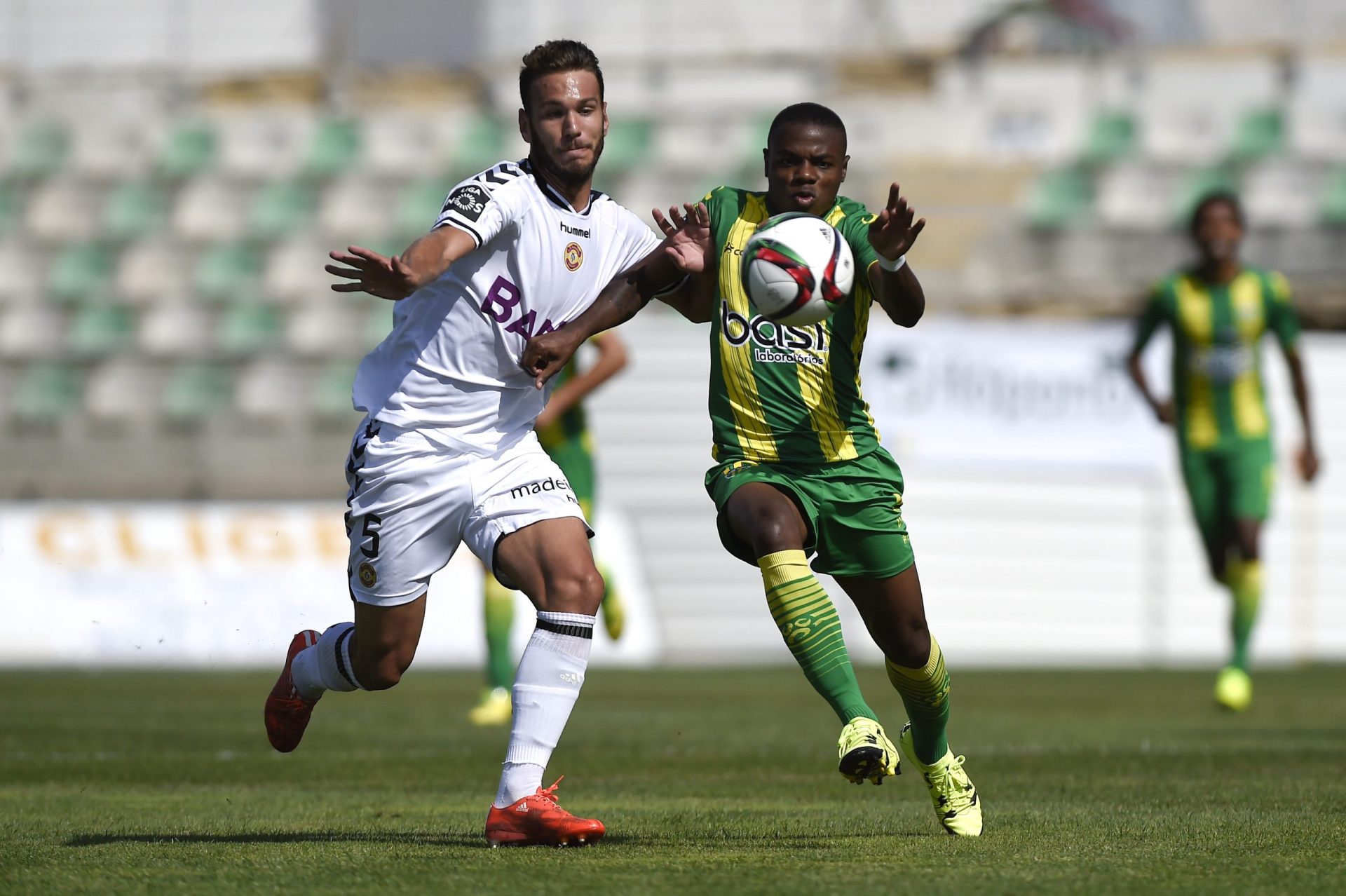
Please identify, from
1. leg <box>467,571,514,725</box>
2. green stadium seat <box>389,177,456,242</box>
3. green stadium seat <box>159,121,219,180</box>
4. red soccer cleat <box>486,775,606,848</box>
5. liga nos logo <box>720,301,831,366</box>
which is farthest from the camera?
green stadium seat <box>159,121,219,180</box>

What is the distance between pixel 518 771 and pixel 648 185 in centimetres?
1626

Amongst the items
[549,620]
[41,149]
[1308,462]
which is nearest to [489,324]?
[549,620]

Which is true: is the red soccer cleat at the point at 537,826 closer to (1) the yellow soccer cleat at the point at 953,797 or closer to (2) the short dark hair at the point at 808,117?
(1) the yellow soccer cleat at the point at 953,797

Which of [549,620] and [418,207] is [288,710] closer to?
[549,620]

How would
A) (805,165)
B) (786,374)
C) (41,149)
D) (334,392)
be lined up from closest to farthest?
(805,165) → (786,374) → (334,392) → (41,149)

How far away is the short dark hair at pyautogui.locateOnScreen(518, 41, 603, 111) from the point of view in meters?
5.42

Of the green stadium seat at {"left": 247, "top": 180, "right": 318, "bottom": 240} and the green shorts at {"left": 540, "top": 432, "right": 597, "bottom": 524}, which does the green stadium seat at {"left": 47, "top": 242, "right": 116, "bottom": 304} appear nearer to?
the green stadium seat at {"left": 247, "top": 180, "right": 318, "bottom": 240}

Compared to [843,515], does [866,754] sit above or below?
below

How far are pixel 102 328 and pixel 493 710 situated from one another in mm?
12150

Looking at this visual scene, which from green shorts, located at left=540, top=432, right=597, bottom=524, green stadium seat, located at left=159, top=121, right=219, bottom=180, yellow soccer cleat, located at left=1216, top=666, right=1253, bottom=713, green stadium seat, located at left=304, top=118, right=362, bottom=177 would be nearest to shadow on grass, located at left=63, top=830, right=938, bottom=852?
green shorts, located at left=540, top=432, right=597, bottom=524

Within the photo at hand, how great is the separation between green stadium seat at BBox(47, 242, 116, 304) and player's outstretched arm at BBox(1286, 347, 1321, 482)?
14150 mm

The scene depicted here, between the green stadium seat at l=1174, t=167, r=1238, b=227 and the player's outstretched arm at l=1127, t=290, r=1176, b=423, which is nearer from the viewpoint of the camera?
the player's outstretched arm at l=1127, t=290, r=1176, b=423

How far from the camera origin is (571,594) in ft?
17.5

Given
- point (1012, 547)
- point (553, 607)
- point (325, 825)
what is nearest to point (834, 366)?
point (553, 607)
